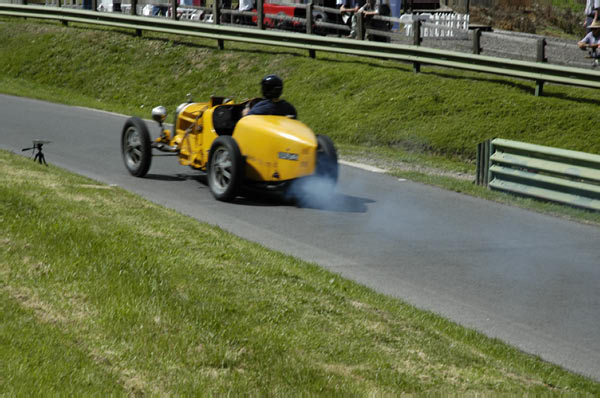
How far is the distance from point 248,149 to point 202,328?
219 inches

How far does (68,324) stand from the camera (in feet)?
18.7

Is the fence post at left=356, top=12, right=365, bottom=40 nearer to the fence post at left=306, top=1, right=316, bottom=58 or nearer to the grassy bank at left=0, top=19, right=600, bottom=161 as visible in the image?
the grassy bank at left=0, top=19, right=600, bottom=161

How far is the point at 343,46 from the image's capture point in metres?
21.5

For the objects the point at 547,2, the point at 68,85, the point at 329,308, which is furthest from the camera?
the point at 547,2

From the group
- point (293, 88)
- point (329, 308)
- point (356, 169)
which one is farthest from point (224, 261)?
point (293, 88)

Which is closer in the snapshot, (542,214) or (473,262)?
(473,262)

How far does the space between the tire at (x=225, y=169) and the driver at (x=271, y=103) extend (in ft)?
1.73

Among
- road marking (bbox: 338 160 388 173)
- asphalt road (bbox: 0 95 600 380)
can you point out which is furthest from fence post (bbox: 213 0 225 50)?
road marking (bbox: 338 160 388 173)

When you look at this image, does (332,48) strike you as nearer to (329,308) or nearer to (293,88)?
(293,88)

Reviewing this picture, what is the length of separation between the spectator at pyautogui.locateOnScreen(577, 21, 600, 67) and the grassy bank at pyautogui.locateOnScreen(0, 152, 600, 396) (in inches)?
448

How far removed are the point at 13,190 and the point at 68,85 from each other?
17.1m

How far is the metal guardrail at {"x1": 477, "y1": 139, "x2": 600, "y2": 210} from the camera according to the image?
11.7 metres

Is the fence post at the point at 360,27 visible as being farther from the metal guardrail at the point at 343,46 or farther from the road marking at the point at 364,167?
the road marking at the point at 364,167

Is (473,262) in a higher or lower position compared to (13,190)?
lower
